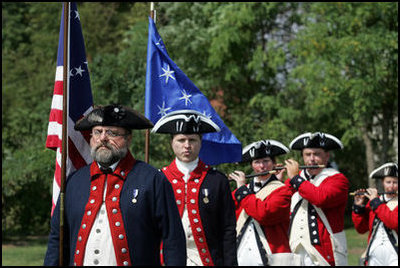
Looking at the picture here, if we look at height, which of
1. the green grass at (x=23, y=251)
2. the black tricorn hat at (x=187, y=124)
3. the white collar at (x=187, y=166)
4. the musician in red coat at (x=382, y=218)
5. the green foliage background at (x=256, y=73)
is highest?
the green foliage background at (x=256, y=73)

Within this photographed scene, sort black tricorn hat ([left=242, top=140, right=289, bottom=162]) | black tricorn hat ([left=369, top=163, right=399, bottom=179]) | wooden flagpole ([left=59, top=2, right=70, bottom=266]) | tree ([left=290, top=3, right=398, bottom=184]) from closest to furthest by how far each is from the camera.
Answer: wooden flagpole ([left=59, top=2, right=70, bottom=266]) < black tricorn hat ([left=242, top=140, right=289, bottom=162]) < black tricorn hat ([left=369, top=163, right=399, bottom=179]) < tree ([left=290, top=3, right=398, bottom=184])

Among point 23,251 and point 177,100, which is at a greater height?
point 177,100

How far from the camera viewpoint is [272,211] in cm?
825

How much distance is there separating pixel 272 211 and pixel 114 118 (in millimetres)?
3072

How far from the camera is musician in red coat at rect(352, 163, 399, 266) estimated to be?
10266mm

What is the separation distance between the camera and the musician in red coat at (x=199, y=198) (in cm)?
683

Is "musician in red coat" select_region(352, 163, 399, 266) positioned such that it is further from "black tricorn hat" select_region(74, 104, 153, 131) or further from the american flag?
→ "black tricorn hat" select_region(74, 104, 153, 131)

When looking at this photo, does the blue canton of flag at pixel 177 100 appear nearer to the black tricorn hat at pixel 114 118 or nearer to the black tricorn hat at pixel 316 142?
the black tricorn hat at pixel 316 142

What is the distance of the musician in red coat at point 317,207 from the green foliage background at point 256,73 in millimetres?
9147

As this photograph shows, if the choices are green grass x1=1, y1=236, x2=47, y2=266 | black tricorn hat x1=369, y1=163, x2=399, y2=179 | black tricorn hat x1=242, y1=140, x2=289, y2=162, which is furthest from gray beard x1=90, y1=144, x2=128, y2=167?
green grass x1=1, y1=236, x2=47, y2=266

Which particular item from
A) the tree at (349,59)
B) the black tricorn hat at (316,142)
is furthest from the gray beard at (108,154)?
the tree at (349,59)

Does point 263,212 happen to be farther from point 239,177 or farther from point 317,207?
point 317,207

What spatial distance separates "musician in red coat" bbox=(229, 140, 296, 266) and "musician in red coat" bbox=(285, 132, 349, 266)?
0.54 m

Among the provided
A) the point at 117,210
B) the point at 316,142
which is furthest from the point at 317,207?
the point at 117,210
